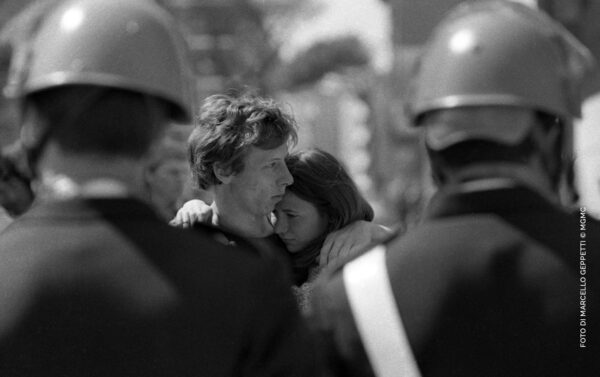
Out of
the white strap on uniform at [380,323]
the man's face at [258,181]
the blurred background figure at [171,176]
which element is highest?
the white strap on uniform at [380,323]

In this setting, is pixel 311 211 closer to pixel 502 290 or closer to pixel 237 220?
pixel 237 220

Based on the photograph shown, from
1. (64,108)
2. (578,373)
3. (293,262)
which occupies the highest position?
(64,108)

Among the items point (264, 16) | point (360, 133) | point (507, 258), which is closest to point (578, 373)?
point (507, 258)

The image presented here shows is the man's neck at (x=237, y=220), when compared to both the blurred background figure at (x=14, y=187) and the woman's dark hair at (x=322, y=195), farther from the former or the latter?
the blurred background figure at (x=14, y=187)

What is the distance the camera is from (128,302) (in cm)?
227

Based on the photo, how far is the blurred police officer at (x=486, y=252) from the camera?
236cm

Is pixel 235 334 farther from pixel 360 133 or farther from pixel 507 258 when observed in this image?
pixel 360 133

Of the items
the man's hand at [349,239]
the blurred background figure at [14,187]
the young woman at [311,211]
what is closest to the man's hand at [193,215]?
the young woman at [311,211]

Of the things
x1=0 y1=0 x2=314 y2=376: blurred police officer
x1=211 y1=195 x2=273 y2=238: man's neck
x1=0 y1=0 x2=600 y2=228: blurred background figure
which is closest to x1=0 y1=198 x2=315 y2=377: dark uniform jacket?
x1=0 y1=0 x2=314 y2=376: blurred police officer

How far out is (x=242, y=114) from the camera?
3980 mm

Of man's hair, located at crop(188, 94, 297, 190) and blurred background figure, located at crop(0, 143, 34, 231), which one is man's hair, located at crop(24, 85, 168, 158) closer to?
man's hair, located at crop(188, 94, 297, 190)

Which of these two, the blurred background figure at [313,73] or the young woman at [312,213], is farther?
the blurred background figure at [313,73]

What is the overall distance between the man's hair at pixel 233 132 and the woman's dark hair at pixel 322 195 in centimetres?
19

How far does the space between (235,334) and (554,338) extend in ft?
2.07
